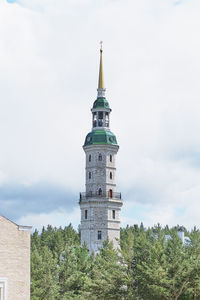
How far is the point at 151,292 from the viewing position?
141 ft

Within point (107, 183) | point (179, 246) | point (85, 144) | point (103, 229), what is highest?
point (85, 144)

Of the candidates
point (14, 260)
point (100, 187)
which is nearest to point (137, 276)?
point (14, 260)

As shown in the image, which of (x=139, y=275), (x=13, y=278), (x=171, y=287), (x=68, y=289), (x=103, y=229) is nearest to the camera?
(x=13, y=278)

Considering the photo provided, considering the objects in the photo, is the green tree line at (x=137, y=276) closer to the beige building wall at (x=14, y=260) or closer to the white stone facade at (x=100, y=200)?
the beige building wall at (x=14, y=260)

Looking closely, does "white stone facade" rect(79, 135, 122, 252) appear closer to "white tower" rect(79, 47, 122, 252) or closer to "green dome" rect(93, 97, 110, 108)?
"white tower" rect(79, 47, 122, 252)

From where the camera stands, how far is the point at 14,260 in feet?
101

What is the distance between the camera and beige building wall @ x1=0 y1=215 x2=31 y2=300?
30656 mm

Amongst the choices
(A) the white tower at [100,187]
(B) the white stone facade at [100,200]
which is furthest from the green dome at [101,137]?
(B) the white stone facade at [100,200]

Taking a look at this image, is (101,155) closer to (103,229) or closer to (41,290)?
(103,229)

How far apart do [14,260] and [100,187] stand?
203 ft

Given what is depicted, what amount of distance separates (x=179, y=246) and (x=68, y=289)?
15246mm

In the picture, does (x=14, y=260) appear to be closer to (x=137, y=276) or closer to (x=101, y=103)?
(x=137, y=276)

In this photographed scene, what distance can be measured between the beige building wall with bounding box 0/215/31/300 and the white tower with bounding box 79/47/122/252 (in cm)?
5864

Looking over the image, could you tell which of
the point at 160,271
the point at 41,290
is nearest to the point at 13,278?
the point at 160,271
